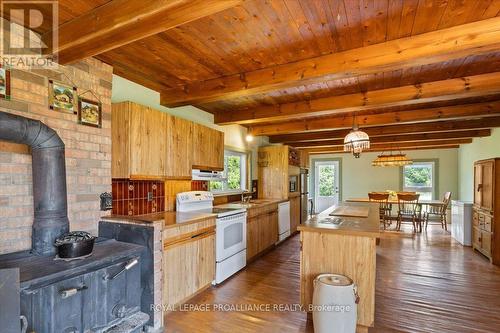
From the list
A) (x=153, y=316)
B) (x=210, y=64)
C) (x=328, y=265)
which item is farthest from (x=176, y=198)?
(x=328, y=265)

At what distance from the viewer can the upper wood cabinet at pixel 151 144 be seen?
2549mm

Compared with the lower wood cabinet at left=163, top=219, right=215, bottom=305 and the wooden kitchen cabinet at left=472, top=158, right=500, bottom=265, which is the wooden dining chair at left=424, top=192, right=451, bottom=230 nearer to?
the wooden kitchen cabinet at left=472, top=158, right=500, bottom=265

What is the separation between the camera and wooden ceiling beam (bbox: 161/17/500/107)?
6.06 ft

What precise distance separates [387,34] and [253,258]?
11.2 feet

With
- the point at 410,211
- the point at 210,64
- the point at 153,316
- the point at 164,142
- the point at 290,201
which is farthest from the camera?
the point at 410,211

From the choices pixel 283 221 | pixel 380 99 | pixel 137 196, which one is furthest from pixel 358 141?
pixel 137 196

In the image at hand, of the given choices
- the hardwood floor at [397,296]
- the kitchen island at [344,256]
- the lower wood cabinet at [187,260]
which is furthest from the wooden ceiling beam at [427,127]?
the lower wood cabinet at [187,260]

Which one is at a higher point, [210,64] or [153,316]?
[210,64]

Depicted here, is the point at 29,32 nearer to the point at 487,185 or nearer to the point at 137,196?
the point at 137,196

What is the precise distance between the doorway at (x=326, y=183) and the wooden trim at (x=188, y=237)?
697 centimetres

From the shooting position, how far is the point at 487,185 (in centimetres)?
433

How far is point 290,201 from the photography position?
570 cm

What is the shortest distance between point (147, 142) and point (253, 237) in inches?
88.0

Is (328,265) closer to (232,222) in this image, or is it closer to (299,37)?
(232,222)
